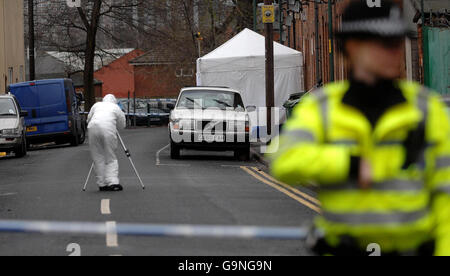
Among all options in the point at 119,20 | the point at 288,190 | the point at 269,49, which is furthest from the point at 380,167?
the point at 119,20

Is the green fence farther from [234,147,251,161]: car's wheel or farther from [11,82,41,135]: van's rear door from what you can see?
[11,82,41,135]: van's rear door

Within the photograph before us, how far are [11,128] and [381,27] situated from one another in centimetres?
2490

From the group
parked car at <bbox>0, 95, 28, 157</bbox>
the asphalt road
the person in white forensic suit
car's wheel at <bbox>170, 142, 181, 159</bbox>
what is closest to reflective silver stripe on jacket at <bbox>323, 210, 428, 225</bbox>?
the asphalt road

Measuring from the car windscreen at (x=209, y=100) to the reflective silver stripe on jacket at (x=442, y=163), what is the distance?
1988 centimetres

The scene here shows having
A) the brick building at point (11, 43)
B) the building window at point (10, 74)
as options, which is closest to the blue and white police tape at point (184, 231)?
the brick building at point (11, 43)

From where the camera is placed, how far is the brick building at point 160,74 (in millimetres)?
74594

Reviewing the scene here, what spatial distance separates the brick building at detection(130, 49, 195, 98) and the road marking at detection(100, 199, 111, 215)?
56.3m

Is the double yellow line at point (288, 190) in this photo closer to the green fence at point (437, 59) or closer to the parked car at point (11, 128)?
the green fence at point (437, 59)

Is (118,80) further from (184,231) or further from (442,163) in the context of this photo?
(442,163)

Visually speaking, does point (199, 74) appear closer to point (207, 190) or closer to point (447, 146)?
point (207, 190)

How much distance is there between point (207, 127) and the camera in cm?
2264

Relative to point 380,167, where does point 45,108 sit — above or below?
above
